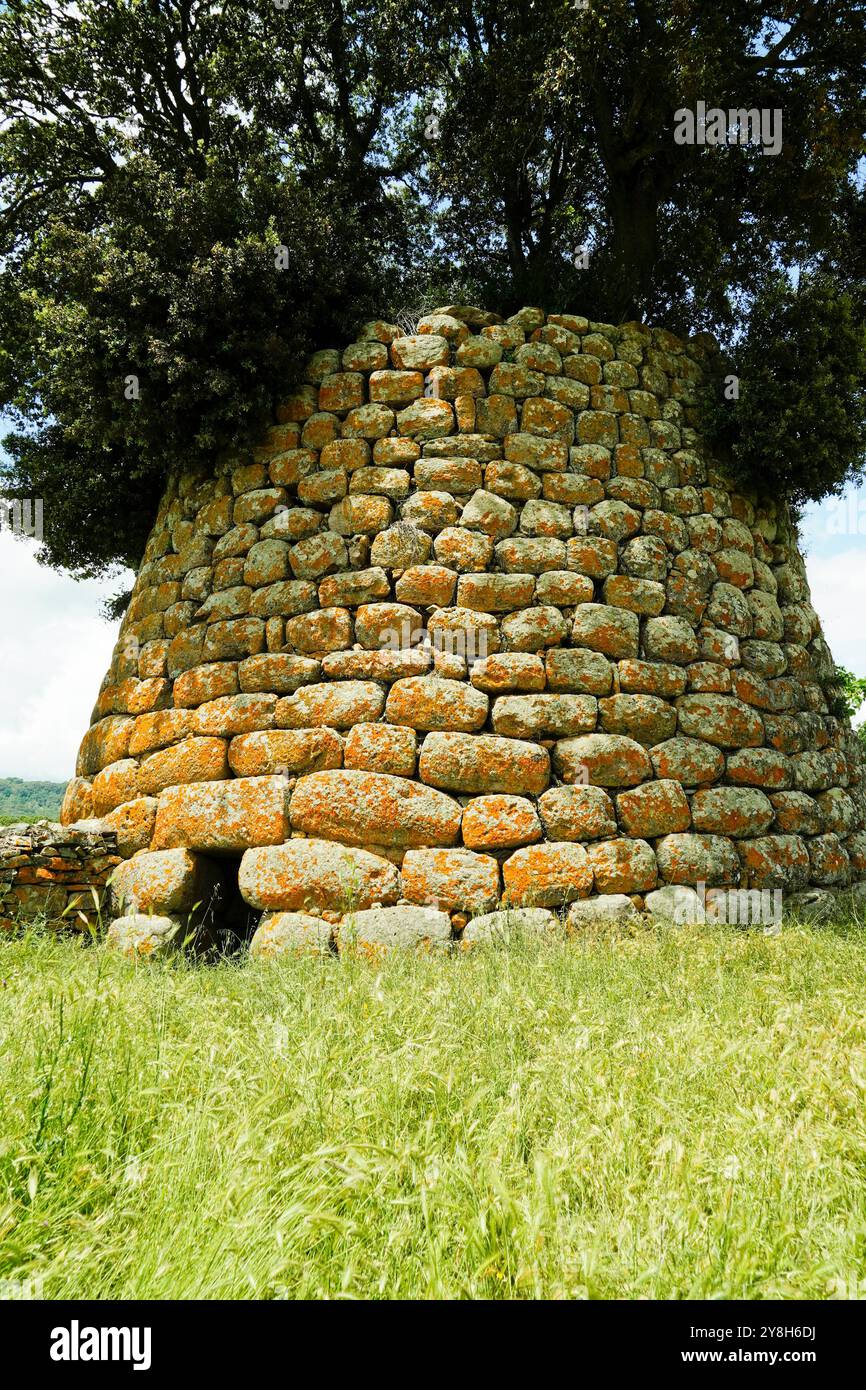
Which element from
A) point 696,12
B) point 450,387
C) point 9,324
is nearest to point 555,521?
point 450,387

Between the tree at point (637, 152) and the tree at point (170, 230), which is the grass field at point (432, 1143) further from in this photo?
the tree at point (637, 152)

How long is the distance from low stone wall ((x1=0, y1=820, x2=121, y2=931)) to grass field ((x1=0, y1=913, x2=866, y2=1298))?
1438 mm

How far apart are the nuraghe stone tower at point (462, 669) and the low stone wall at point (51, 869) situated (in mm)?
158

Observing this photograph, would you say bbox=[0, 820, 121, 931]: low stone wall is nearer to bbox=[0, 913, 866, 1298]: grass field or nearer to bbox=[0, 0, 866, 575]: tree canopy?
bbox=[0, 913, 866, 1298]: grass field

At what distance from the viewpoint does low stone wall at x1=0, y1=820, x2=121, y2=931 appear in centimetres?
452

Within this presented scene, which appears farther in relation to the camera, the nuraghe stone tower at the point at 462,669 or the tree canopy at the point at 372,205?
the tree canopy at the point at 372,205

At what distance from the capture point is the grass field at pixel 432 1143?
1.50 metres

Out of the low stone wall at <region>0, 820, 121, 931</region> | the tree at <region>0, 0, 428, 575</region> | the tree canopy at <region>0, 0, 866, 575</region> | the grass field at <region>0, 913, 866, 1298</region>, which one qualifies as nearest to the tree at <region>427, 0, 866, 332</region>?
the tree canopy at <region>0, 0, 866, 575</region>

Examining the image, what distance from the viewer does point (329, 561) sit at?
492 centimetres

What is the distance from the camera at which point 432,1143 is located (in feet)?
6.55

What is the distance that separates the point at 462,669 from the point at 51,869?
2641mm

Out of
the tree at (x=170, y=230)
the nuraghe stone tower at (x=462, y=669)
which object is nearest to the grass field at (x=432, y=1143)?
the nuraghe stone tower at (x=462, y=669)

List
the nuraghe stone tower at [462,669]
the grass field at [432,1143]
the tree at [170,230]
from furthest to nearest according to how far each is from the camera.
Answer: the tree at [170,230]
the nuraghe stone tower at [462,669]
the grass field at [432,1143]

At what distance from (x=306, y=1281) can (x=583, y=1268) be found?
1.63ft
